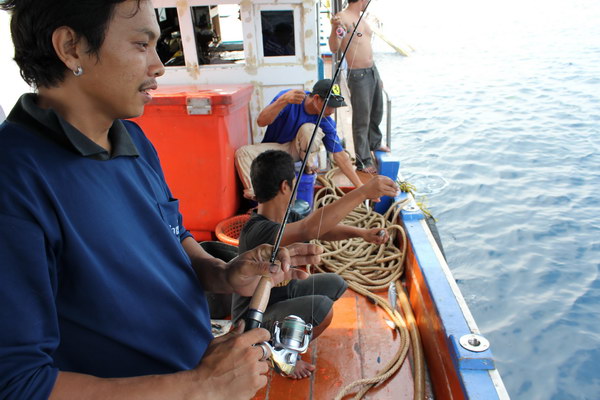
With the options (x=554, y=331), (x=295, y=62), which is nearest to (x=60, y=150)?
(x=295, y=62)

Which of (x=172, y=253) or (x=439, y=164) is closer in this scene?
(x=172, y=253)

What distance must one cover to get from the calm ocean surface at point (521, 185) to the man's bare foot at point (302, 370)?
2726 mm

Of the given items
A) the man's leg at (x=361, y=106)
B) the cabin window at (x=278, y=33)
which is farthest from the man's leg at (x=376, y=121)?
the cabin window at (x=278, y=33)

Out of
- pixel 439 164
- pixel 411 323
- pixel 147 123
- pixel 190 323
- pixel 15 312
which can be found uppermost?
pixel 15 312

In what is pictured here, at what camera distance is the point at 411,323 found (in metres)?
2.76

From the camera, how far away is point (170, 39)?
186 inches

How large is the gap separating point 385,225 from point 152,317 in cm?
298

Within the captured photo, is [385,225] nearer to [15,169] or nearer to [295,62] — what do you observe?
[295,62]

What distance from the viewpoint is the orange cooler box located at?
3.54 meters

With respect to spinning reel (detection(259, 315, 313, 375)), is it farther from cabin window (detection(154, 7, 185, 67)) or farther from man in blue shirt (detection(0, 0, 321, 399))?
cabin window (detection(154, 7, 185, 67))

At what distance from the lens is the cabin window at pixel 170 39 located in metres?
4.58

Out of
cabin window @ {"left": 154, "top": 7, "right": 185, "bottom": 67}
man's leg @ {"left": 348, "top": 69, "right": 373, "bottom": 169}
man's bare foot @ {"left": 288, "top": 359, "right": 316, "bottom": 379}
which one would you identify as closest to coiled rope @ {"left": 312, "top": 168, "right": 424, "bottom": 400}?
man's bare foot @ {"left": 288, "top": 359, "right": 316, "bottom": 379}

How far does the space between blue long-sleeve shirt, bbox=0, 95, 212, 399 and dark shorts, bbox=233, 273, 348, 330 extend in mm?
1190

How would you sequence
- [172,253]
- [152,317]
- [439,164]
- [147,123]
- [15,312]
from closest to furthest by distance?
[15,312]
[152,317]
[172,253]
[147,123]
[439,164]
